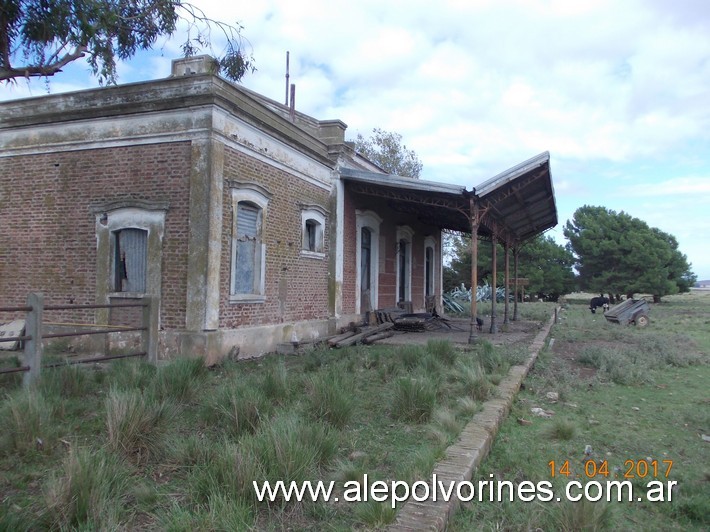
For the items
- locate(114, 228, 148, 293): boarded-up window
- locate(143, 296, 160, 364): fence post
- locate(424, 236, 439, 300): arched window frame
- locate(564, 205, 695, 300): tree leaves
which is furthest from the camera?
locate(564, 205, 695, 300): tree leaves

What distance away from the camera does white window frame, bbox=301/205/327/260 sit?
494 inches

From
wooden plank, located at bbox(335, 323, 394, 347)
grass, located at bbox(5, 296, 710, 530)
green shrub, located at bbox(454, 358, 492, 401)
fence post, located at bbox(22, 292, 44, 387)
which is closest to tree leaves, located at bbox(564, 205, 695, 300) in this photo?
wooden plank, located at bbox(335, 323, 394, 347)

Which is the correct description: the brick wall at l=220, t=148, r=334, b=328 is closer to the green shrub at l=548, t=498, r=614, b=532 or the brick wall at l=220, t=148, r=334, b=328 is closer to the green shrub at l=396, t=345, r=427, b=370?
the green shrub at l=396, t=345, r=427, b=370

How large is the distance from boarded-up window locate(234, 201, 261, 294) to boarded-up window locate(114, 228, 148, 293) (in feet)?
5.53

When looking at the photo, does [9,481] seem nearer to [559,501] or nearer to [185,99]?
[559,501]

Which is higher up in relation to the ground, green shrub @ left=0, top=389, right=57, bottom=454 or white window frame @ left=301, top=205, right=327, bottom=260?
white window frame @ left=301, top=205, right=327, bottom=260

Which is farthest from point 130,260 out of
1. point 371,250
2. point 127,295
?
point 371,250

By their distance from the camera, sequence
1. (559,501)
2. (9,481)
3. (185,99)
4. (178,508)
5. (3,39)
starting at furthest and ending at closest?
(185,99)
(3,39)
(9,481)
(559,501)
(178,508)

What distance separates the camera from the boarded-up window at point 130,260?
32.3 feet

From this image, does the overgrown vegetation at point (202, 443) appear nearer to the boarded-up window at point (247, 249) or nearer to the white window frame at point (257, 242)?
the white window frame at point (257, 242)

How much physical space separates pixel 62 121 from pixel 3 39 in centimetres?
498

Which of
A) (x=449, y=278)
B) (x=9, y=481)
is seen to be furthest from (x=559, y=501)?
(x=449, y=278)

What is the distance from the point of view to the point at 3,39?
587 cm

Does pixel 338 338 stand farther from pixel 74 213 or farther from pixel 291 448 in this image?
pixel 291 448
